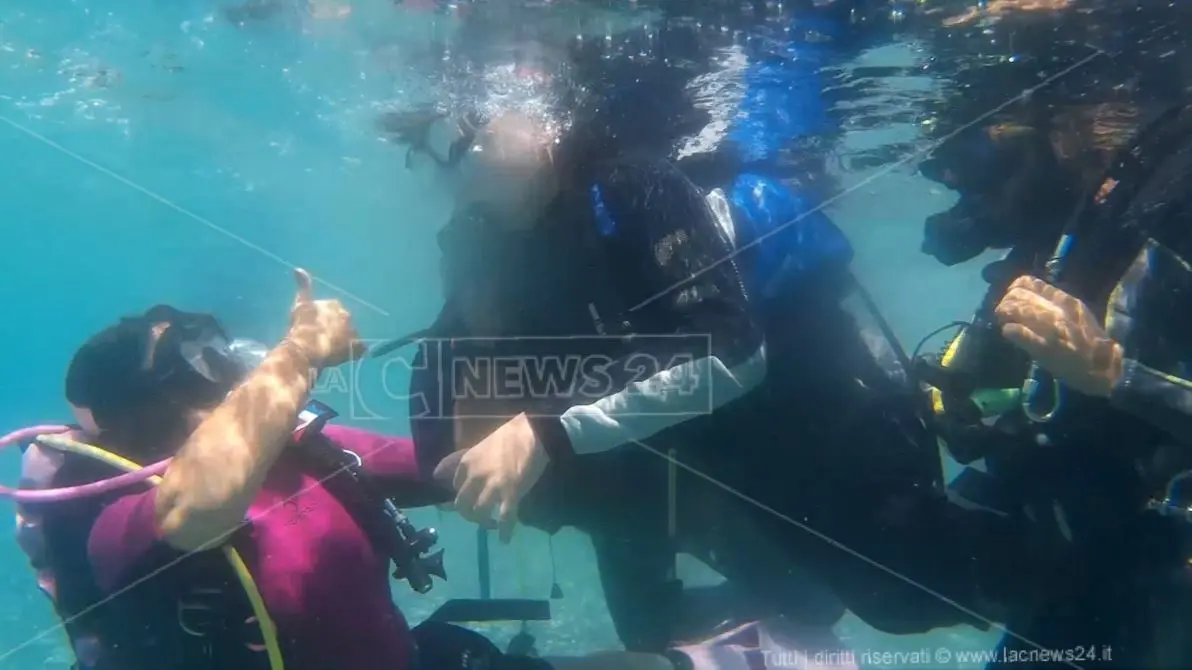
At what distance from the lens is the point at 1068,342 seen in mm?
3844

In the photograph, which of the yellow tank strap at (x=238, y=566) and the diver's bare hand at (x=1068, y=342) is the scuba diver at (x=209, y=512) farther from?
the diver's bare hand at (x=1068, y=342)

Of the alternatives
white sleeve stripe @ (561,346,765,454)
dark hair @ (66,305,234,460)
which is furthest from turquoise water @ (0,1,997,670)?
→ white sleeve stripe @ (561,346,765,454)

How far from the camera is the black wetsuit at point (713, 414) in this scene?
3.73m

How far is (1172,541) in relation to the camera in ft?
13.4

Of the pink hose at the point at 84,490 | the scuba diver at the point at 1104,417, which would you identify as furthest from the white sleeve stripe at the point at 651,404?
the pink hose at the point at 84,490

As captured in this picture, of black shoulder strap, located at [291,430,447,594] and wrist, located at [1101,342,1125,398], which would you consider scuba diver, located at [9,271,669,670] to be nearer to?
black shoulder strap, located at [291,430,447,594]

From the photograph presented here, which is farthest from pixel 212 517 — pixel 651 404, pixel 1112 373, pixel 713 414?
pixel 1112 373

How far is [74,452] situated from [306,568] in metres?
1.14

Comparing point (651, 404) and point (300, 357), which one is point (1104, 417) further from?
point (300, 357)

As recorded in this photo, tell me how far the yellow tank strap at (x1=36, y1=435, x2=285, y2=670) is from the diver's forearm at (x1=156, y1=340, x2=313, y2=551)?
0.15 metres

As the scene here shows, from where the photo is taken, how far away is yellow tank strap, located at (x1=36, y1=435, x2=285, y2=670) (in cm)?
313

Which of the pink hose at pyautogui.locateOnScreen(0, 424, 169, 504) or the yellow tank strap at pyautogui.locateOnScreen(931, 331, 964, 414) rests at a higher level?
the pink hose at pyautogui.locateOnScreen(0, 424, 169, 504)

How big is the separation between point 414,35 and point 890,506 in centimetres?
699

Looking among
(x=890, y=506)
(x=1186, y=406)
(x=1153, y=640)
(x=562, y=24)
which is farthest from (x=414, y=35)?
(x=1153, y=640)
